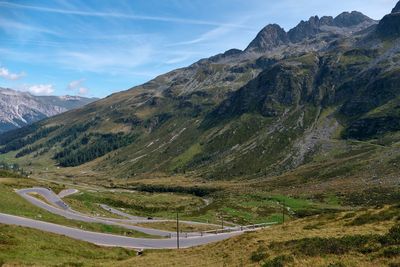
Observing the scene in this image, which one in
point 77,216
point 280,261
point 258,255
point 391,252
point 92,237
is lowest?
point 77,216

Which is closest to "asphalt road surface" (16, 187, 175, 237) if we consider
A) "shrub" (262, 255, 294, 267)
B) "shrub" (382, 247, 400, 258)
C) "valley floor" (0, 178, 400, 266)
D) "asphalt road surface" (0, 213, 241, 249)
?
"asphalt road surface" (0, 213, 241, 249)

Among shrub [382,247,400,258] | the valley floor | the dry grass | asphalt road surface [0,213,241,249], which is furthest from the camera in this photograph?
asphalt road surface [0,213,241,249]

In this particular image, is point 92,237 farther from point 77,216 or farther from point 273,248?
point 273,248

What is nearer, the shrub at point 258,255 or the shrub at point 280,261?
the shrub at point 280,261

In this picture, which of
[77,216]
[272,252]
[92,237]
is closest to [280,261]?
[272,252]

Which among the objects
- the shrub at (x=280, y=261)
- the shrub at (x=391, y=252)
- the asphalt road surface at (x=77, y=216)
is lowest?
the asphalt road surface at (x=77, y=216)

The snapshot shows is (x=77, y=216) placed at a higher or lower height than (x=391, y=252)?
lower

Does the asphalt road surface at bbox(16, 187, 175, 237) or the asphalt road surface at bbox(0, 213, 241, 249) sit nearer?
the asphalt road surface at bbox(0, 213, 241, 249)

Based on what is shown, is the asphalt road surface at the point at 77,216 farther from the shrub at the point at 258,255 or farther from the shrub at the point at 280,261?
the shrub at the point at 280,261

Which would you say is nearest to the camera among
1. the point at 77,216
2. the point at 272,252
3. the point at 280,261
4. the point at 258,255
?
the point at 280,261

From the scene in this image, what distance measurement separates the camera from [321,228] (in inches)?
1734

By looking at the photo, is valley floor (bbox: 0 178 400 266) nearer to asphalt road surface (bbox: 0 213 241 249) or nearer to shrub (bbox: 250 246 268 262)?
shrub (bbox: 250 246 268 262)

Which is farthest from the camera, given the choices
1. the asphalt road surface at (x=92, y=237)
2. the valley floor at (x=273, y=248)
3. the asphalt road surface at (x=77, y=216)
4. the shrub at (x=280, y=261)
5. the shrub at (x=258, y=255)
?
the asphalt road surface at (x=77, y=216)

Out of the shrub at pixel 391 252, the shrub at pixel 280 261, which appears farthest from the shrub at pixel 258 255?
the shrub at pixel 391 252
